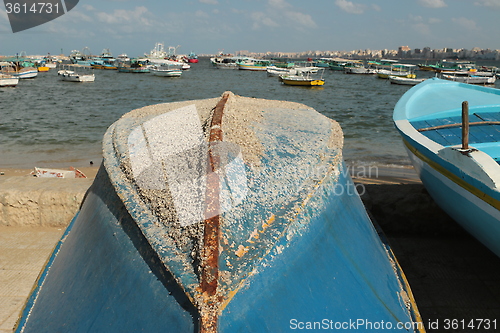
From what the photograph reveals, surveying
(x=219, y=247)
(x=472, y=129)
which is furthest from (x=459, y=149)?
(x=219, y=247)

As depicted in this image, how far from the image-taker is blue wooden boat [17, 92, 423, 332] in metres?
1.64

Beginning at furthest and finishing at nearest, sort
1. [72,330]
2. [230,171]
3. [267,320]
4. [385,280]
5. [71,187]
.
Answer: [71,187]
[385,280]
[230,171]
[72,330]
[267,320]

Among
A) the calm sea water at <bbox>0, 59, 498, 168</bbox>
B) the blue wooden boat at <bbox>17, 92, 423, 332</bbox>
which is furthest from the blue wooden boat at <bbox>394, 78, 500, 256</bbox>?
the calm sea water at <bbox>0, 59, 498, 168</bbox>

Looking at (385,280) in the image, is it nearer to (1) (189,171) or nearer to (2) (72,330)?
(1) (189,171)

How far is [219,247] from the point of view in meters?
1.67

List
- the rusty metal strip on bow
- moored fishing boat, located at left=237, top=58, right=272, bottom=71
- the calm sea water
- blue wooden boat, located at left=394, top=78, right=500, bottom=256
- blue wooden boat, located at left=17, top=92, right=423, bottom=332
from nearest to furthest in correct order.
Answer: the rusty metal strip on bow → blue wooden boat, located at left=17, top=92, right=423, bottom=332 → blue wooden boat, located at left=394, top=78, right=500, bottom=256 → the calm sea water → moored fishing boat, located at left=237, top=58, right=272, bottom=71

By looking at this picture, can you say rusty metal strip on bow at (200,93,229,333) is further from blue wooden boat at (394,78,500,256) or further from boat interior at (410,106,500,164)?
boat interior at (410,106,500,164)

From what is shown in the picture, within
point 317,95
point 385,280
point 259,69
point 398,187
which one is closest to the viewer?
point 385,280

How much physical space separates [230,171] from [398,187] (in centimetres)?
401

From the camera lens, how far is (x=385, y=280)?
2373 millimetres

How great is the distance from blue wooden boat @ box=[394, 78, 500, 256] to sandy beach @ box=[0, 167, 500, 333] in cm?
44

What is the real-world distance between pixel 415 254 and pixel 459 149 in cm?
152

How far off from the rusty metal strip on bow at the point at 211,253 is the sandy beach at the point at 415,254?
2387 millimetres

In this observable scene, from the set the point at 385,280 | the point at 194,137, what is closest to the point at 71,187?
the point at 194,137
